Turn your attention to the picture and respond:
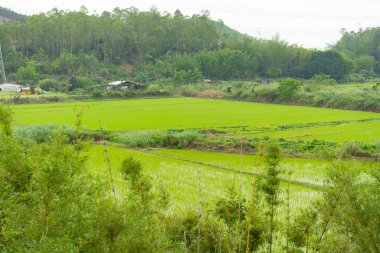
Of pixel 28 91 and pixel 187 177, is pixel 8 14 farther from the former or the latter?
pixel 187 177

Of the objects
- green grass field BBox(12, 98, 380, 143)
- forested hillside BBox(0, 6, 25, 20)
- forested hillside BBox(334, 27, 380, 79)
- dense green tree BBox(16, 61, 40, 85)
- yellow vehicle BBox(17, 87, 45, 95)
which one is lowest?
green grass field BBox(12, 98, 380, 143)

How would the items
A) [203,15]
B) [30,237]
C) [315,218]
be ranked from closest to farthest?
[30,237] → [315,218] → [203,15]

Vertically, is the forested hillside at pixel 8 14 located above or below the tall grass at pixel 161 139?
above

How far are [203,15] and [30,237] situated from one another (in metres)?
96.9

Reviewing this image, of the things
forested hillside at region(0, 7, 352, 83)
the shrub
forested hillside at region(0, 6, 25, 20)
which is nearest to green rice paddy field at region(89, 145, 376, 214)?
the shrub

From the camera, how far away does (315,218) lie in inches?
259

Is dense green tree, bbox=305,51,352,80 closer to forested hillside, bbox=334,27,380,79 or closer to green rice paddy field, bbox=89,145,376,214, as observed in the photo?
forested hillside, bbox=334,27,380,79

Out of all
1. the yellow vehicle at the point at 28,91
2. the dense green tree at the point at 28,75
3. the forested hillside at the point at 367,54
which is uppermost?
the forested hillside at the point at 367,54

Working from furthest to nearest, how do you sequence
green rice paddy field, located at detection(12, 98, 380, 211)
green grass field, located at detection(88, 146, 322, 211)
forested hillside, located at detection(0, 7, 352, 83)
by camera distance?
forested hillside, located at detection(0, 7, 352, 83), green rice paddy field, located at detection(12, 98, 380, 211), green grass field, located at detection(88, 146, 322, 211)

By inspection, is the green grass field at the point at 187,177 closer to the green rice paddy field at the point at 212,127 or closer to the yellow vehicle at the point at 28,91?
the green rice paddy field at the point at 212,127

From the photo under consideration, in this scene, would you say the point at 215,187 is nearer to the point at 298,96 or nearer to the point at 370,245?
the point at 370,245

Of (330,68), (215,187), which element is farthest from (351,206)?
(330,68)

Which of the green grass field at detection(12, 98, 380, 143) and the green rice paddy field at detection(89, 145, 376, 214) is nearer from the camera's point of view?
the green rice paddy field at detection(89, 145, 376, 214)

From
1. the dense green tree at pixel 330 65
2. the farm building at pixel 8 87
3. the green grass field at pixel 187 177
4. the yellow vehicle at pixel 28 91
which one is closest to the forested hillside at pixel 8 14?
the farm building at pixel 8 87
